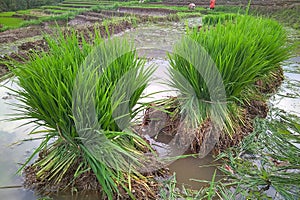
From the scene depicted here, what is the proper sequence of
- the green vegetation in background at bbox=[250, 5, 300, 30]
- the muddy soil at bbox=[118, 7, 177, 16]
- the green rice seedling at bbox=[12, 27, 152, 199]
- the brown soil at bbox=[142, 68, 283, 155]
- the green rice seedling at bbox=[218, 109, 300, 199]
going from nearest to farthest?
the green rice seedling at bbox=[12, 27, 152, 199] < the green rice seedling at bbox=[218, 109, 300, 199] < the brown soil at bbox=[142, 68, 283, 155] < the green vegetation in background at bbox=[250, 5, 300, 30] < the muddy soil at bbox=[118, 7, 177, 16]

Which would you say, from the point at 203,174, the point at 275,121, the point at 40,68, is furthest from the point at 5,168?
the point at 275,121

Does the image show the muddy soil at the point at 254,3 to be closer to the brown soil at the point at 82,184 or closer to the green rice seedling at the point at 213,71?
the green rice seedling at the point at 213,71

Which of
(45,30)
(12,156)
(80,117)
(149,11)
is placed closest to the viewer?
(80,117)

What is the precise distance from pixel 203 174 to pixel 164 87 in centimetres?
160

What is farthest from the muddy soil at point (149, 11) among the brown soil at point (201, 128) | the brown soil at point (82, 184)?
the brown soil at point (82, 184)

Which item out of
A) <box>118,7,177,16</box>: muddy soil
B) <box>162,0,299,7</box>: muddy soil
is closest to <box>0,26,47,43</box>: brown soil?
<box>118,7,177,16</box>: muddy soil

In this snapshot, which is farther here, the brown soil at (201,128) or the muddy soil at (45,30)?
the muddy soil at (45,30)

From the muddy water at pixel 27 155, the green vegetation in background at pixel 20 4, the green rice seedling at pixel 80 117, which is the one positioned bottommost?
the green vegetation in background at pixel 20 4

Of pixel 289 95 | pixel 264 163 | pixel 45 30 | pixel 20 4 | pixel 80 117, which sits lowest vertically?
pixel 20 4

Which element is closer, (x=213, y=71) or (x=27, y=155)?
(x=27, y=155)

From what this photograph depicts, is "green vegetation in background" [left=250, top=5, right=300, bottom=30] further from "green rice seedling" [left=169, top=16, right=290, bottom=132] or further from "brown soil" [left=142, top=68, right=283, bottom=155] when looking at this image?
"green rice seedling" [left=169, top=16, right=290, bottom=132]

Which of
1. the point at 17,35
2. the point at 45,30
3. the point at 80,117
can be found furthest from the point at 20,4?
the point at 80,117

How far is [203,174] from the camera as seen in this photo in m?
2.27

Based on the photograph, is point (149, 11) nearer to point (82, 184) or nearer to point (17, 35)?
point (17, 35)
